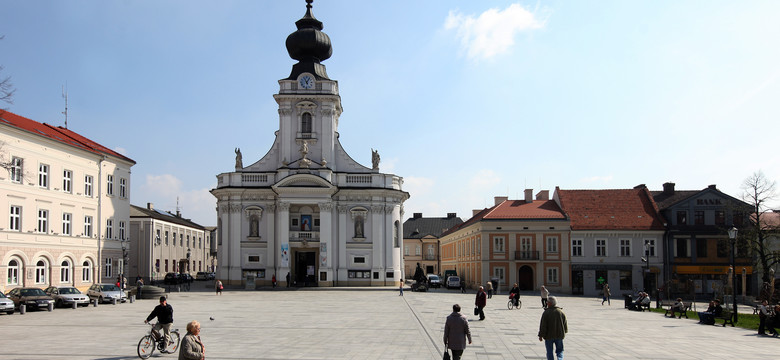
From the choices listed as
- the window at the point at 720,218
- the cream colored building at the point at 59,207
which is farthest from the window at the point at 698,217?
the cream colored building at the point at 59,207

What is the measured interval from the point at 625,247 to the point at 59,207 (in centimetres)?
4393

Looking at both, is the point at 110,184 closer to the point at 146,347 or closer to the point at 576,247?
the point at 576,247

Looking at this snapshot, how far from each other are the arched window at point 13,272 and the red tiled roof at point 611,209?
41450 mm

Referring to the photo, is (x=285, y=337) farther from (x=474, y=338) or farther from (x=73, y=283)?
(x=73, y=283)

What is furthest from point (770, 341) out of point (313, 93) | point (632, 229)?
point (313, 93)

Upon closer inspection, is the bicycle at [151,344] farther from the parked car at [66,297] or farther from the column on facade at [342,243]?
the column on facade at [342,243]

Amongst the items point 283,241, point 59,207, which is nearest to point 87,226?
point 59,207

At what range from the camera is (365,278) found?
6272 centimetres

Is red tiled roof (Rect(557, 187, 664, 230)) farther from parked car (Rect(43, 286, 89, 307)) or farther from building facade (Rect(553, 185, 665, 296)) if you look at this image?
parked car (Rect(43, 286, 89, 307))

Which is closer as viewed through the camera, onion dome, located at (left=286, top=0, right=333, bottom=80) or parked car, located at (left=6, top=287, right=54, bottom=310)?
parked car, located at (left=6, top=287, right=54, bottom=310)

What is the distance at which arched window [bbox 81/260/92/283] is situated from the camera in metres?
48.0

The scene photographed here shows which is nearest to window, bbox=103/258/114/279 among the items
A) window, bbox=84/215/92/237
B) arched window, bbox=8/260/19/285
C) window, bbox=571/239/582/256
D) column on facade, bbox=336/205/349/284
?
window, bbox=84/215/92/237

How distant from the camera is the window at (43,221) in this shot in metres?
43.7

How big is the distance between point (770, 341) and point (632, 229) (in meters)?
36.5
